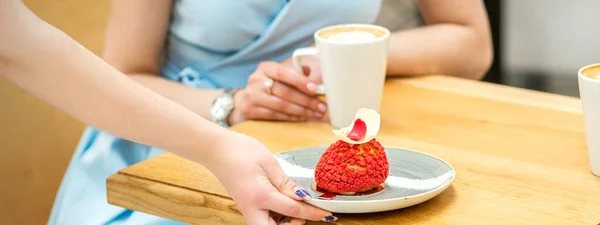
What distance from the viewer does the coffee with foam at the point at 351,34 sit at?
48.8 inches

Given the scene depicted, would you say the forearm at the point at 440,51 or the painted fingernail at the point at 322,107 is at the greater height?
the forearm at the point at 440,51

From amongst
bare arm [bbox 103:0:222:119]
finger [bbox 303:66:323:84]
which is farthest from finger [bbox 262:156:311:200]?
bare arm [bbox 103:0:222:119]

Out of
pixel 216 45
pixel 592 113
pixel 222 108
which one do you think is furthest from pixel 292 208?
pixel 216 45

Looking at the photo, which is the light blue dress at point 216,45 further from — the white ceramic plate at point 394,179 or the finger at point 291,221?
the finger at point 291,221

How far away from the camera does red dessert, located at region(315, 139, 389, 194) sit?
0.97 meters

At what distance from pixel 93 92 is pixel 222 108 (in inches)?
18.2

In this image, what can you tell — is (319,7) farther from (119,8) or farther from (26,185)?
(26,185)

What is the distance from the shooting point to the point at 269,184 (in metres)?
0.96

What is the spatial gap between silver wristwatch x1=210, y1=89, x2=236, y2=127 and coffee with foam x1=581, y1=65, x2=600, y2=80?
0.56 meters

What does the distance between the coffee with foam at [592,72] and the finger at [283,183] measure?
1.14 ft

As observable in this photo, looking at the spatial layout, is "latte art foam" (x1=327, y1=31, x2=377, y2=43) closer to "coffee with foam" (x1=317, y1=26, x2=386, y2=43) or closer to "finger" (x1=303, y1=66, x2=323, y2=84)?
"coffee with foam" (x1=317, y1=26, x2=386, y2=43)

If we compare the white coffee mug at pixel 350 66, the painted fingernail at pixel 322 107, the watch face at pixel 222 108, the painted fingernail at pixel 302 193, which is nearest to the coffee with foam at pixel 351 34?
the white coffee mug at pixel 350 66

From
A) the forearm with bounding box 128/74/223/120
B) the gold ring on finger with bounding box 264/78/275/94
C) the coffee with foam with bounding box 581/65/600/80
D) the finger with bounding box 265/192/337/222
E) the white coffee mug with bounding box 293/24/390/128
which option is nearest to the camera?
the finger with bounding box 265/192/337/222

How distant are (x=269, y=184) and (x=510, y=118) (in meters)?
0.45
